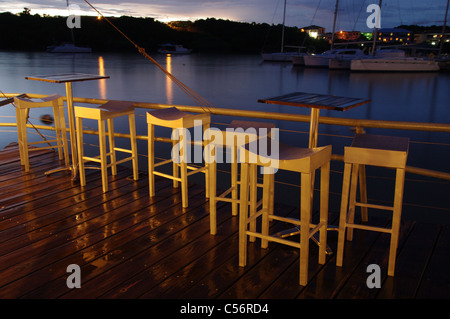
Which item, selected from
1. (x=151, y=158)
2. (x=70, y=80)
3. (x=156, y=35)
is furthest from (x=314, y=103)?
(x=156, y=35)

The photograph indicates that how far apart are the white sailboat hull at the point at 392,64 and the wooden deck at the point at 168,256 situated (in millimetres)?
31898

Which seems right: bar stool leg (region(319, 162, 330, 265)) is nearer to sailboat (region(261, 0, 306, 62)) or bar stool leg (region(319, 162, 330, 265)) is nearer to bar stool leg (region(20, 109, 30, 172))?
bar stool leg (region(20, 109, 30, 172))

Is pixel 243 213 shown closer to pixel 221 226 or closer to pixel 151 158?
pixel 221 226

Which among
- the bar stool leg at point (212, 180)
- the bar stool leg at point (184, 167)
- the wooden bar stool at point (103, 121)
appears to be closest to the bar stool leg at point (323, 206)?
the bar stool leg at point (212, 180)

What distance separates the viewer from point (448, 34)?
3584 cm

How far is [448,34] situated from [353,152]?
40650mm

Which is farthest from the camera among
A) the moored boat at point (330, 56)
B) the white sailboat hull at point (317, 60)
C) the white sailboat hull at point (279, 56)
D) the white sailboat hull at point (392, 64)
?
the white sailboat hull at point (279, 56)

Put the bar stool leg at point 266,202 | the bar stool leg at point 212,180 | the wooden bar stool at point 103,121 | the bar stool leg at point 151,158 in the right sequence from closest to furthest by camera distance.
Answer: the bar stool leg at point 266,202
the bar stool leg at point 212,180
the bar stool leg at point 151,158
the wooden bar stool at point 103,121

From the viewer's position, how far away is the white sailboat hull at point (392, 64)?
31859 millimetres

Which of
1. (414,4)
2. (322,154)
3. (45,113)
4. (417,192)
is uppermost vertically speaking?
(414,4)

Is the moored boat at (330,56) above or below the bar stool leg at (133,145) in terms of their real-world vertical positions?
above

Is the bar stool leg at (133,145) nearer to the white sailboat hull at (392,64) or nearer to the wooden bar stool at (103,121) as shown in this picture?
the wooden bar stool at (103,121)
